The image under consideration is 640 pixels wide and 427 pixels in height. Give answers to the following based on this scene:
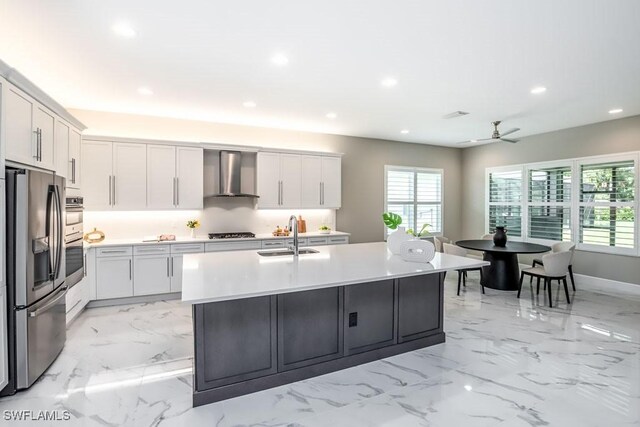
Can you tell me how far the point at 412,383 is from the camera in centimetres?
261

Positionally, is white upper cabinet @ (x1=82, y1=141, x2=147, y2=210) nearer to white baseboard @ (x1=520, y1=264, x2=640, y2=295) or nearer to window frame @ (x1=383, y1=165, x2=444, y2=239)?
window frame @ (x1=383, y1=165, x2=444, y2=239)

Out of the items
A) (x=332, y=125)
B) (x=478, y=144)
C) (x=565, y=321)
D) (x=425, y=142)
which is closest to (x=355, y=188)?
(x=332, y=125)

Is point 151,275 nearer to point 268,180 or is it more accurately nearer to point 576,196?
point 268,180

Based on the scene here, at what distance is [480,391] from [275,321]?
1618 millimetres

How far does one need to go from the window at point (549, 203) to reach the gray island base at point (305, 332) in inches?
169

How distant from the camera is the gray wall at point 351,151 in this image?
502 centimetres

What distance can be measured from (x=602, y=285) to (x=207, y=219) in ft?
21.6

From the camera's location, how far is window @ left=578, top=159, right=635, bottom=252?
525 centimetres

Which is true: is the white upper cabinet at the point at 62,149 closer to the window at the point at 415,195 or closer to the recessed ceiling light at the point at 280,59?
the recessed ceiling light at the point at 280,59

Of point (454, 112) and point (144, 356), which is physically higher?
point (454, 112)

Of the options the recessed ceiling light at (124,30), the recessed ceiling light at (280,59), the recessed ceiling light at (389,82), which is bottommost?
the recessed ceiling light at (124,30)

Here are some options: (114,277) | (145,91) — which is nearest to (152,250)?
(114,277)

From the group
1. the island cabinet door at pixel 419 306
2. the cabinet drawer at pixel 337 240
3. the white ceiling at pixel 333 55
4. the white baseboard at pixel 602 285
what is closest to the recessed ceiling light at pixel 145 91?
the white ceiling at pixel 333 55

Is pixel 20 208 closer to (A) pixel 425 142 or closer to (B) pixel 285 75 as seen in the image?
(B) pixel 285 75
